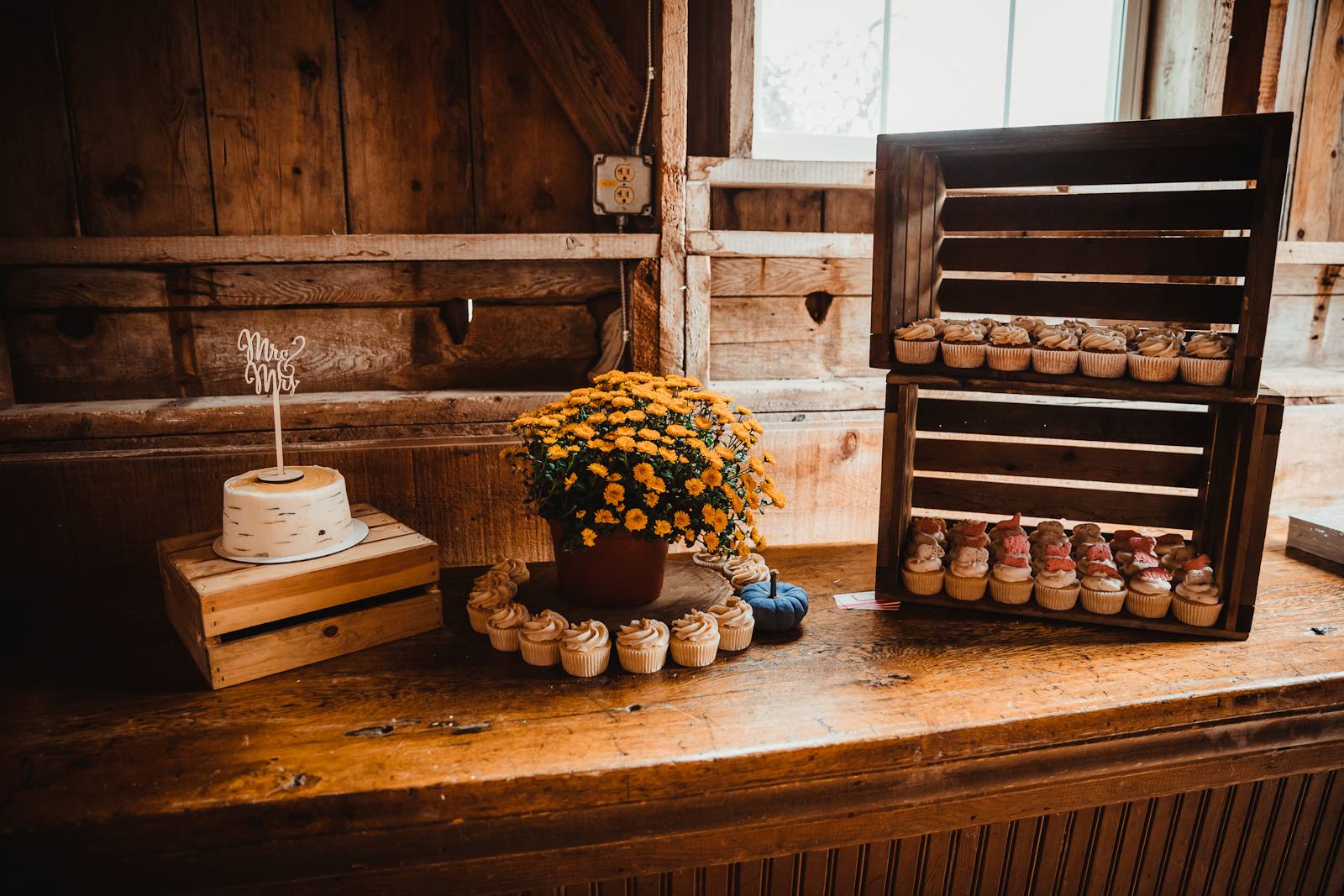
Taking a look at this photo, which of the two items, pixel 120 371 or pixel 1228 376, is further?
pixel 120 371

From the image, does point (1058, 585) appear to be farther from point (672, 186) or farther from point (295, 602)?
point (295, 602)

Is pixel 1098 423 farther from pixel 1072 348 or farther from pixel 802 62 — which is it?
pixel 802 62

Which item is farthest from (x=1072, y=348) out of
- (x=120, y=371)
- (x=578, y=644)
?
(x=120, y=371)

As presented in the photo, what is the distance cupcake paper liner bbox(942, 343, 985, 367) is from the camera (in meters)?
1.66

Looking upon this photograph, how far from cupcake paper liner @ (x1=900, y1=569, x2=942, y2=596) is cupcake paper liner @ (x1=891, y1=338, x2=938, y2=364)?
0.45m

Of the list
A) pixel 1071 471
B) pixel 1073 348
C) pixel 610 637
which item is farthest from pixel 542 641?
pixel 1071 471

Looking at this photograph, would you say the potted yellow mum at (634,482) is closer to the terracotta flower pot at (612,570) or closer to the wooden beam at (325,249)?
the terracotta flower pot at (612,570)

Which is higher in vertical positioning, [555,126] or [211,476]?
[555,126]

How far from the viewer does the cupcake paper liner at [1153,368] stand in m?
1.55

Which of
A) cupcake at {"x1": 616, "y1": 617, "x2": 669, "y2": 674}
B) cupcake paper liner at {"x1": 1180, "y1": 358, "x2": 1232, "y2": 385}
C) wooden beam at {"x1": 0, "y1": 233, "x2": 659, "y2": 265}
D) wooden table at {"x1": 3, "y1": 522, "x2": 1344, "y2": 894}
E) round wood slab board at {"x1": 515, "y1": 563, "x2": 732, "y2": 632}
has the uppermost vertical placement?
wooden beam at {"x1": 0, "y1": 233, "x2": 659, "y2": 265}

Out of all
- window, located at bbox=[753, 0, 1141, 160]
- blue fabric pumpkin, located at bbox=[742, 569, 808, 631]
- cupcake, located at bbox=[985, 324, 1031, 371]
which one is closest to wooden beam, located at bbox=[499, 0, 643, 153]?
window, located at bbox=[753, 0, 1141, 160]

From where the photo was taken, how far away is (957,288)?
185cm

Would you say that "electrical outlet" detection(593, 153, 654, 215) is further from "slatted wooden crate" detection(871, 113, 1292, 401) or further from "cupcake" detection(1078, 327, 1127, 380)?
"cupcake" detection(1078, 327, 1127, 380)

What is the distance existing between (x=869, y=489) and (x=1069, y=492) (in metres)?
0.59
